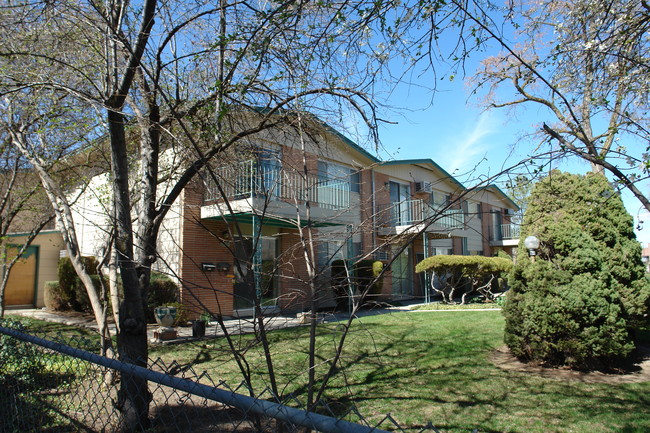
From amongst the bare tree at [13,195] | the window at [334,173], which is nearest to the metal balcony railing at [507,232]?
the window at [334,173]

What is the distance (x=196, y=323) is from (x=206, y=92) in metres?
5.26

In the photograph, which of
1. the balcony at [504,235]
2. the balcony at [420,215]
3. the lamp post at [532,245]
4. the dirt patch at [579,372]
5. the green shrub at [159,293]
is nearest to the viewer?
the balcony at [420,215]

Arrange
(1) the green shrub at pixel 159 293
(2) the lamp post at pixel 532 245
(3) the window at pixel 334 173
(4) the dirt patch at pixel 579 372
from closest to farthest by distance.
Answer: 1. (3) the window at pixel 334 173
2. (4) the dirt patch at pixel 579 372
3. (2) the lamp post at pixel 532 245
4. (1) the green shrub at pixel 159 293

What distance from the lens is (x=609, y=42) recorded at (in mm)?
5906

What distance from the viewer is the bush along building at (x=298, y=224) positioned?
9.22ft

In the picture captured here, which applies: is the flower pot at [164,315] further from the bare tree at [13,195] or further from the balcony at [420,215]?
the balcony at [420,215]

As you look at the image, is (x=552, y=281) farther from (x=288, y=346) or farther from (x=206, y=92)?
(x=206, y=92)

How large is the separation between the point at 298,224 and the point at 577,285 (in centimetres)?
538

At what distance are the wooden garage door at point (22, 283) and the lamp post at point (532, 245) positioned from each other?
1704cm

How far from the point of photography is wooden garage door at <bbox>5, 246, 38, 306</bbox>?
16.8 metres

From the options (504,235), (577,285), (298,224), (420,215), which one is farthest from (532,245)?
(504,235)

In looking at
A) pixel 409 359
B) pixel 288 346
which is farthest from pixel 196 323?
pixel 409 359

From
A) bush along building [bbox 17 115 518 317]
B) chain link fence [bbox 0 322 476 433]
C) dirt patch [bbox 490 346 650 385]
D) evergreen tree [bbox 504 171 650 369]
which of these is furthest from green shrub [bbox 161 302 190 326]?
evergreen tree [bbox 504 171 650 369]

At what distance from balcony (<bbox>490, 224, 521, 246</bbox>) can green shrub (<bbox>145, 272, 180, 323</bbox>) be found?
22.4 meters
